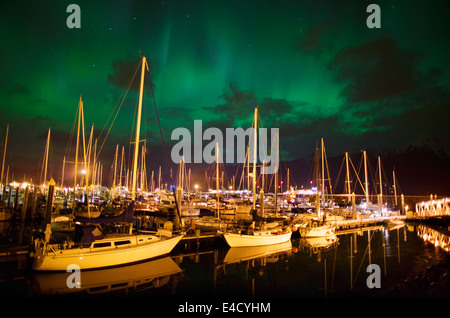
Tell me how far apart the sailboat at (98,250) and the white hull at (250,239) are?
6.67 meters

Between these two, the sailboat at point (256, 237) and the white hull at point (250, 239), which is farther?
the sailboat at point (256, 237)

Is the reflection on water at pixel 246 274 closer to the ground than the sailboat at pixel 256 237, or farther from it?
closer to the ground

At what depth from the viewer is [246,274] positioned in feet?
57.5

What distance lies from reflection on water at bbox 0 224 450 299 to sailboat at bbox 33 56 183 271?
56 centimetres

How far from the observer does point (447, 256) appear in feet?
76.3

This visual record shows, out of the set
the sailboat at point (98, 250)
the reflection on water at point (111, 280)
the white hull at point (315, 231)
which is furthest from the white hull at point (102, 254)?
the white hull at point (315, 231)

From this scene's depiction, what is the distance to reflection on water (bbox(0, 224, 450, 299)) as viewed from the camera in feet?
46.3

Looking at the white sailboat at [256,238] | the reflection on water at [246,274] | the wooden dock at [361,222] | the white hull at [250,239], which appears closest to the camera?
the reflection on water at [246,274]

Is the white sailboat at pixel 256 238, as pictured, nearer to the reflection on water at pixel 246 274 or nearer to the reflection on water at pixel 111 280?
the reflection on water at pixel 246 274

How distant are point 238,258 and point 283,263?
13.0ft

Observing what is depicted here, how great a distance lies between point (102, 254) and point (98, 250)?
413 millimetres

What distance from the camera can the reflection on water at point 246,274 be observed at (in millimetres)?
14125
